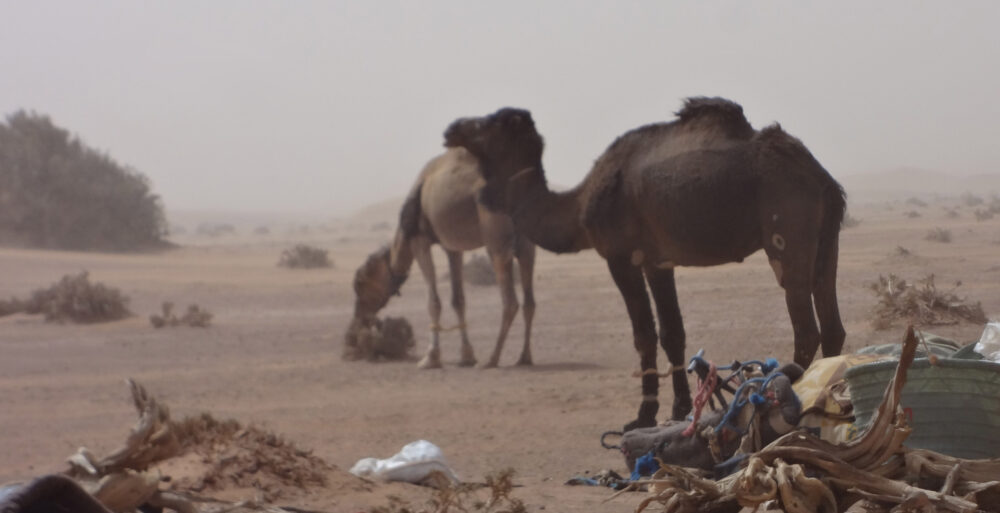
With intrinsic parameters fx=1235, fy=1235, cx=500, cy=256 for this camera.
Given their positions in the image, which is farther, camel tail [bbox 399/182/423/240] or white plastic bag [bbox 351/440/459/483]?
camel tail [bbox 399/182/423/240]

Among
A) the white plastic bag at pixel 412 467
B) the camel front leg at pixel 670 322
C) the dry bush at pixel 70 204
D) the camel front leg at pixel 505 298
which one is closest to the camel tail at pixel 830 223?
the camel front leg at pixel 670 322

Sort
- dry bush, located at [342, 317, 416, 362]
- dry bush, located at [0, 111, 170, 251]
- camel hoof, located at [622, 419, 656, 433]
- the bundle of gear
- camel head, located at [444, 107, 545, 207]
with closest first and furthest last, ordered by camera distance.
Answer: the bundle of gear
camel hoof, located at [622, 419, 656, 433]
camel head, located at [444, 107, 545, 207]
dry bush, located at [342, 317, 416, 362]
dry bush, located at [0, 111, 170, 251]

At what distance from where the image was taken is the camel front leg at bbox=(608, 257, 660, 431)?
9117mm

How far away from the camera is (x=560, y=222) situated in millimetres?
9711

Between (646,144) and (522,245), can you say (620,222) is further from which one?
(522,245)

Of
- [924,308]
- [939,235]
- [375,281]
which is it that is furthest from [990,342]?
[939,235]

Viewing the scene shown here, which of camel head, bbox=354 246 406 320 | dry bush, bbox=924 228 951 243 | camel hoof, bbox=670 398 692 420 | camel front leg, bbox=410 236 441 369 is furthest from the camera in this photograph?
dry bush, bbox=924 228 951 243

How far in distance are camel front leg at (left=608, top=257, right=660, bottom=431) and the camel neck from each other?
0.52 meters

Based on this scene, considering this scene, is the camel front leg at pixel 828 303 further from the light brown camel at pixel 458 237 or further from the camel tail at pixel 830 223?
the light brown camel at pixel 458 237

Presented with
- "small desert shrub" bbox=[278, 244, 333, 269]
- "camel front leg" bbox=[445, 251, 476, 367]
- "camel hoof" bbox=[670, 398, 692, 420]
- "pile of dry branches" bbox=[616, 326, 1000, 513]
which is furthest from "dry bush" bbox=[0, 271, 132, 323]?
"pile of dry branches" bbox=[616, 326, 1000, 513]

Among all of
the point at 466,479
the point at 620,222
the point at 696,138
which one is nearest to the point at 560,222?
the point at 620,222

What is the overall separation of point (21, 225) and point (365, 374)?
32896 mm

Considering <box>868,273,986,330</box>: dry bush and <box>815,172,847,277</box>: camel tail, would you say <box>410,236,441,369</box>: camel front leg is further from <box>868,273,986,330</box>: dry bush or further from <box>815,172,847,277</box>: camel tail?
<box>815,172,847,277</box>: camel tail

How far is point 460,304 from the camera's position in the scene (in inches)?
A: 639
